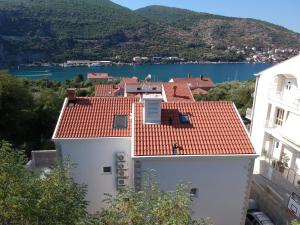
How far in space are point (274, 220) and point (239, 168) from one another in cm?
553

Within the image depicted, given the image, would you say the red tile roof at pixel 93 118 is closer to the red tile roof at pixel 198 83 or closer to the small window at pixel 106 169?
the small window at pixel 106 169

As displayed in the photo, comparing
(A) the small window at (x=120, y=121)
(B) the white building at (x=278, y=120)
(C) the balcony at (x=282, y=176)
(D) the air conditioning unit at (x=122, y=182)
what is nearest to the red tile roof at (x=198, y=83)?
(B) the white building at (x=278, y=120)

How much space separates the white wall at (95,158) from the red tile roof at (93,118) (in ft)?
1.32

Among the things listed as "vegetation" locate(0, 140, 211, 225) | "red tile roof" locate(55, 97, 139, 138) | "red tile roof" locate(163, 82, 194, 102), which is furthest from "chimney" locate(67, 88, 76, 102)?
"red tile roof" locate(163, 82, 194, 102)

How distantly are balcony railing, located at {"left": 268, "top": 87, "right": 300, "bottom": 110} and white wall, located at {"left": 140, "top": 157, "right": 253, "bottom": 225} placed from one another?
299 inches

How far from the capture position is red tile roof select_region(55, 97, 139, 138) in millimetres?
17328

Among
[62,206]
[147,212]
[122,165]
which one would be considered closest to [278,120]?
[122,165]

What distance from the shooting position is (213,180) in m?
16.2

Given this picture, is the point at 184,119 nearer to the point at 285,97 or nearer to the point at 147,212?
the point at 147,212

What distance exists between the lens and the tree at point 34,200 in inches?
360

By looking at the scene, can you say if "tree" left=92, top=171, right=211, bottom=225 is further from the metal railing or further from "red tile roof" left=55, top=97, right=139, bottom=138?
the metal railing

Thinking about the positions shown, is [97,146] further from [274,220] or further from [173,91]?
[173,91]

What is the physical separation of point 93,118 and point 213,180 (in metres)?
7.91

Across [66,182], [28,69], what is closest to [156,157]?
[66,182]
